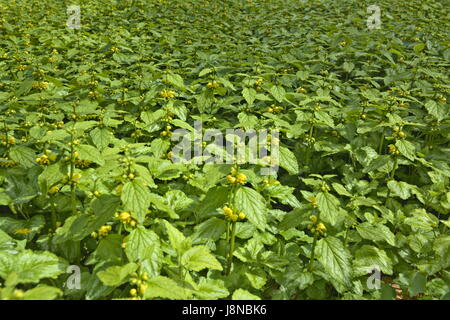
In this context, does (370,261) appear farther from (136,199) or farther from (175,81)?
(175,81)

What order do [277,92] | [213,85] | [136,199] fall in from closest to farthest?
[136,199], [213,85], [277,92]

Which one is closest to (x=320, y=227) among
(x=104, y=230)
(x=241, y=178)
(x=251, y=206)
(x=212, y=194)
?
(x=251, y=206)

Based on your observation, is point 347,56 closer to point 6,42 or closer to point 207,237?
point 207,237

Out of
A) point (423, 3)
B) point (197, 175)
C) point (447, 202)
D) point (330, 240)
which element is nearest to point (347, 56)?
point (447, 202)

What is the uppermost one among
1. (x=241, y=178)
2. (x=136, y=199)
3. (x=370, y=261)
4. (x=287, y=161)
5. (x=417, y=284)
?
(x=287, y=161)

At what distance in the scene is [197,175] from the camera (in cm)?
303

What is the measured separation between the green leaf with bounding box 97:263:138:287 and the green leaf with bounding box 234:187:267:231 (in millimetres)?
668

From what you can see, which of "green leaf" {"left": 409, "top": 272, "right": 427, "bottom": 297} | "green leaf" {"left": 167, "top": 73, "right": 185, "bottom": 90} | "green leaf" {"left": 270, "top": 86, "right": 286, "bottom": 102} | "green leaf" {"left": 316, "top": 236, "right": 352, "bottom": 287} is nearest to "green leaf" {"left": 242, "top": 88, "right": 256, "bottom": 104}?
"green leaf" {"left": 270, "top": 86, "right": 286, "bottom": 102}

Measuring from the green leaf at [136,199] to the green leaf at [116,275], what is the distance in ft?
0.74

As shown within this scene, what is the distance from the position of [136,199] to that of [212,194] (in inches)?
22.5

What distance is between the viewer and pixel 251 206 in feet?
6.59

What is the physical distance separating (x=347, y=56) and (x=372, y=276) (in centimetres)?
445

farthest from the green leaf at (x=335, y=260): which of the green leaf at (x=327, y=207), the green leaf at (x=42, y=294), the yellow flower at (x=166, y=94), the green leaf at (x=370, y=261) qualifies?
the yellow flower at (x=166, y=94)
